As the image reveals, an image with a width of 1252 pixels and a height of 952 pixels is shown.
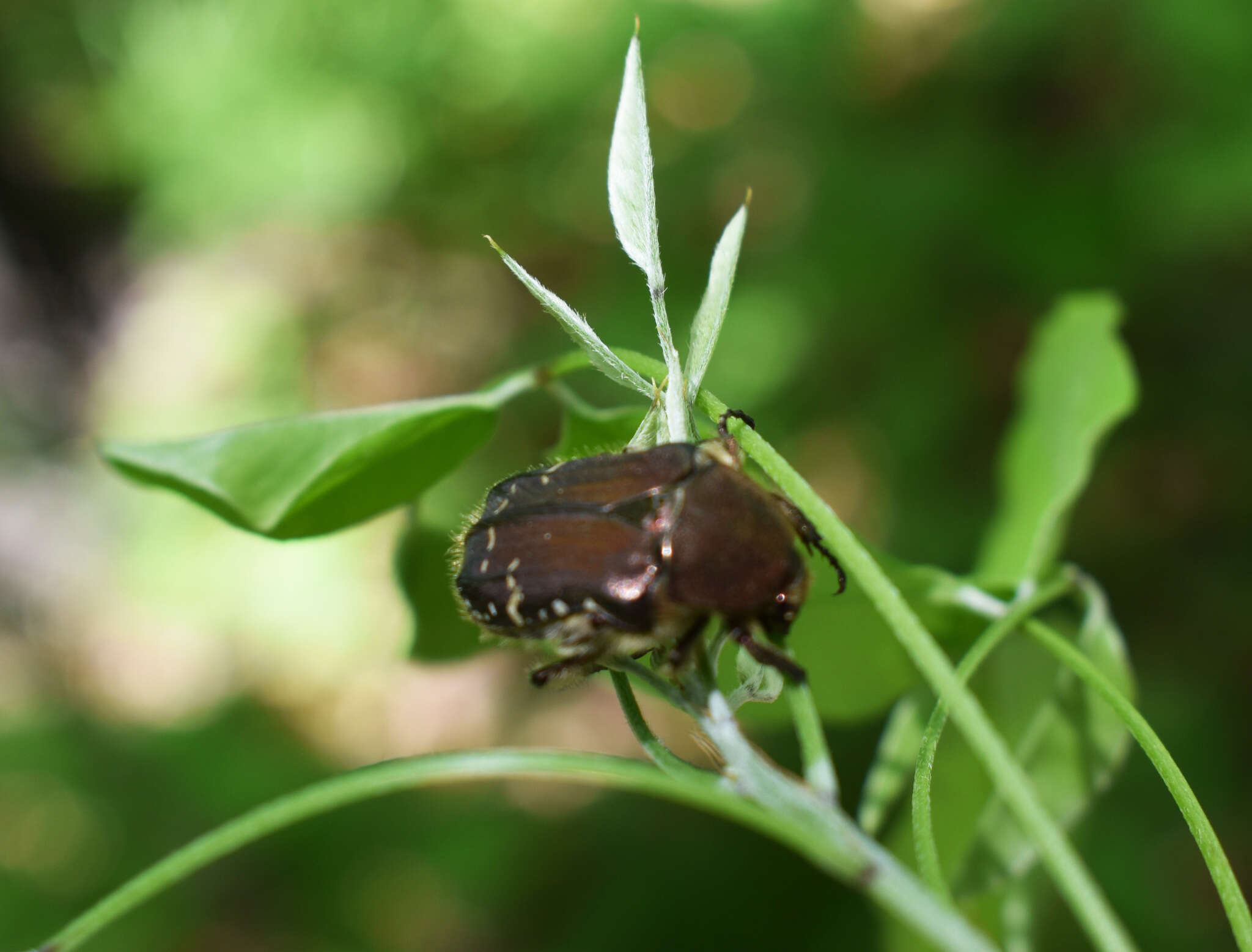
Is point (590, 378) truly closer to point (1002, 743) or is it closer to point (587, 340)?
point (587, 340)

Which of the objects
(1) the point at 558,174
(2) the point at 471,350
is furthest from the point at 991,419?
(2) the point at 471,350

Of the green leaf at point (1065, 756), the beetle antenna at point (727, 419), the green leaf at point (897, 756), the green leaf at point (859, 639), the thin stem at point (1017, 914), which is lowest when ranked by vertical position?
the thin stem at point (1017, 914)

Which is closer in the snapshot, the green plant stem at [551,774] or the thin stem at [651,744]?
the green plant stem at [551,774]

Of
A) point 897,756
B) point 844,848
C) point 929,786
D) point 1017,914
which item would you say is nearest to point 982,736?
point 844,848

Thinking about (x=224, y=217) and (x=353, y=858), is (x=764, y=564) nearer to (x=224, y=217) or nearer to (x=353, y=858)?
(x=353, y=858)

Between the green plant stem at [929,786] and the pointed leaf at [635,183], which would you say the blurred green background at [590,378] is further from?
the pointed leaf at [635,183]

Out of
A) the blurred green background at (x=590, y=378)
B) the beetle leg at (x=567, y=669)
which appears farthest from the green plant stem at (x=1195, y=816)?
the blurred green background at (x=590, y=378)

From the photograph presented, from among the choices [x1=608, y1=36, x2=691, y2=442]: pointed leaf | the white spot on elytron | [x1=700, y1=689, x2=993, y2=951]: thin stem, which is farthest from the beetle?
[x1=700, y1=689, x2=993, y2=951]: thin stem
